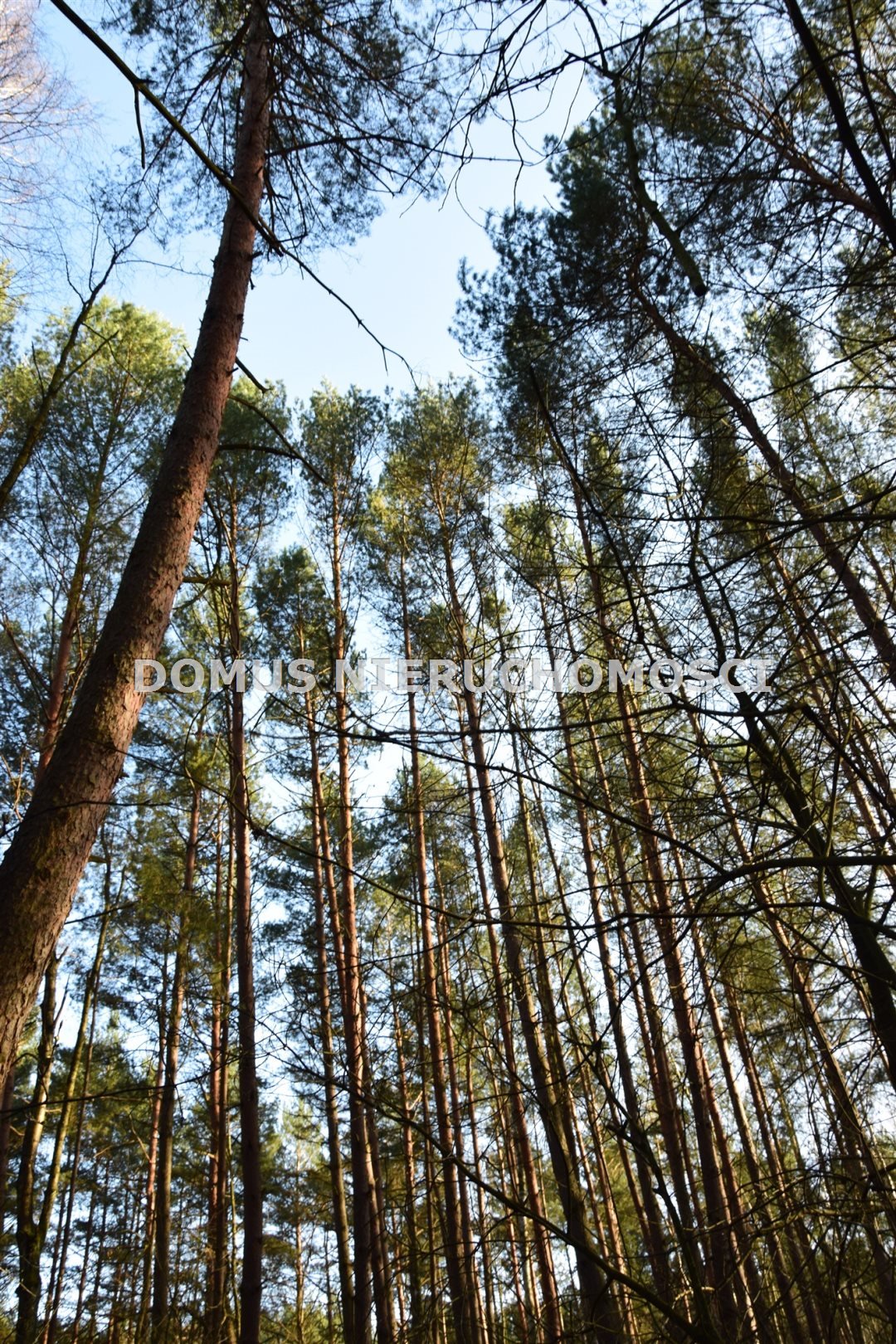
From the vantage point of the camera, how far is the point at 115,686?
2.31m

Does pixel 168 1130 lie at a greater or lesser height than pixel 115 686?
greater

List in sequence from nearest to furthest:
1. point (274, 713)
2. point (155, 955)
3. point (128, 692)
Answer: point (128, 692)
point (274, 713)
point (155, 955)

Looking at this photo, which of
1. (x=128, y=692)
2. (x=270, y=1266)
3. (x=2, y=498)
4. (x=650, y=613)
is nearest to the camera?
(x=650, y=613)

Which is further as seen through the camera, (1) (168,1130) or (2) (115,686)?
(1) (168,1130)

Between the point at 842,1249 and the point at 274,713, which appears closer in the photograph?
the point at 842,1249

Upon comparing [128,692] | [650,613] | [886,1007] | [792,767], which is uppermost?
[128,692]

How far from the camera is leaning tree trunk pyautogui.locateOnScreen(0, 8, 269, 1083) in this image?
6.09 feet

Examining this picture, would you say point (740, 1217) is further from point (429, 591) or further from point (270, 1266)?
point (270, 1266)

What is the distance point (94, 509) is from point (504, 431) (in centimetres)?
366

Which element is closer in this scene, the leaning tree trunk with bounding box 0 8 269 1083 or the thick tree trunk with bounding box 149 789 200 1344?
the leaning tree trunk with bounding box 0 8 269 1083

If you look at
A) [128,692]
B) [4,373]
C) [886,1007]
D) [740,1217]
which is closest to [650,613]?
[886,1007]

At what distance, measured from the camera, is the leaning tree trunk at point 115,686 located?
6.09 feet

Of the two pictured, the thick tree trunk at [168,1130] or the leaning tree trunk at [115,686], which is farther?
the thick tree trunk at [168,1130]

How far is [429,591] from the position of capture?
825cm
